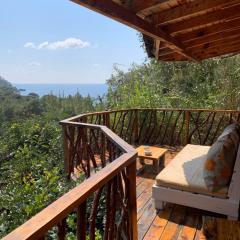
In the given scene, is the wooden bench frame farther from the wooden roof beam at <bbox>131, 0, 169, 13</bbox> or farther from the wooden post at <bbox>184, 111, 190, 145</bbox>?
the wooden post at <bbox>184, 111, 190, 145</bbox>

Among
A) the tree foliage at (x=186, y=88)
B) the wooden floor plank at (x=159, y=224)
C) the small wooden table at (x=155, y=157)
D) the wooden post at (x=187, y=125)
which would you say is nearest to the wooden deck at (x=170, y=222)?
the wooden floor plank at (x=159, y=224)

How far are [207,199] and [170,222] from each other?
49 centimetres

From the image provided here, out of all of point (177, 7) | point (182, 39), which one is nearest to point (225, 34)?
point (182, 39)

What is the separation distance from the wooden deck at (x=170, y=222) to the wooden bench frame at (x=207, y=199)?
15 cm

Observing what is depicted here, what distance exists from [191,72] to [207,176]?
6.93 m

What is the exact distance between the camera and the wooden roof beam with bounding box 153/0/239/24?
2328 mm

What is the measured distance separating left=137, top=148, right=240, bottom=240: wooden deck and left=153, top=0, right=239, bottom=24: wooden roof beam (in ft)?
6.61

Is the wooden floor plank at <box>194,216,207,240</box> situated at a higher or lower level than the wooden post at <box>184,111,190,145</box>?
lower

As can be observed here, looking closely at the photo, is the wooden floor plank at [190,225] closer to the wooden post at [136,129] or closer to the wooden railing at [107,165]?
the wooden railing at [107,165]

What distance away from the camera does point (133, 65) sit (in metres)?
12.5

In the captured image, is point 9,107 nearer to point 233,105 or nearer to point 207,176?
point 233,105

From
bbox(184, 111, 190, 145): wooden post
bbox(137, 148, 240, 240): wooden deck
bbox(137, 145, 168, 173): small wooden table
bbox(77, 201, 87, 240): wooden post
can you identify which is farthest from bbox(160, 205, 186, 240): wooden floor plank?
bbox(184, 111, 190, 145): wooden post

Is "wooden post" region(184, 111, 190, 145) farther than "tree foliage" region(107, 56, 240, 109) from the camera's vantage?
No

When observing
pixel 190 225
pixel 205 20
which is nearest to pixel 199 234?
pixel 190 225
